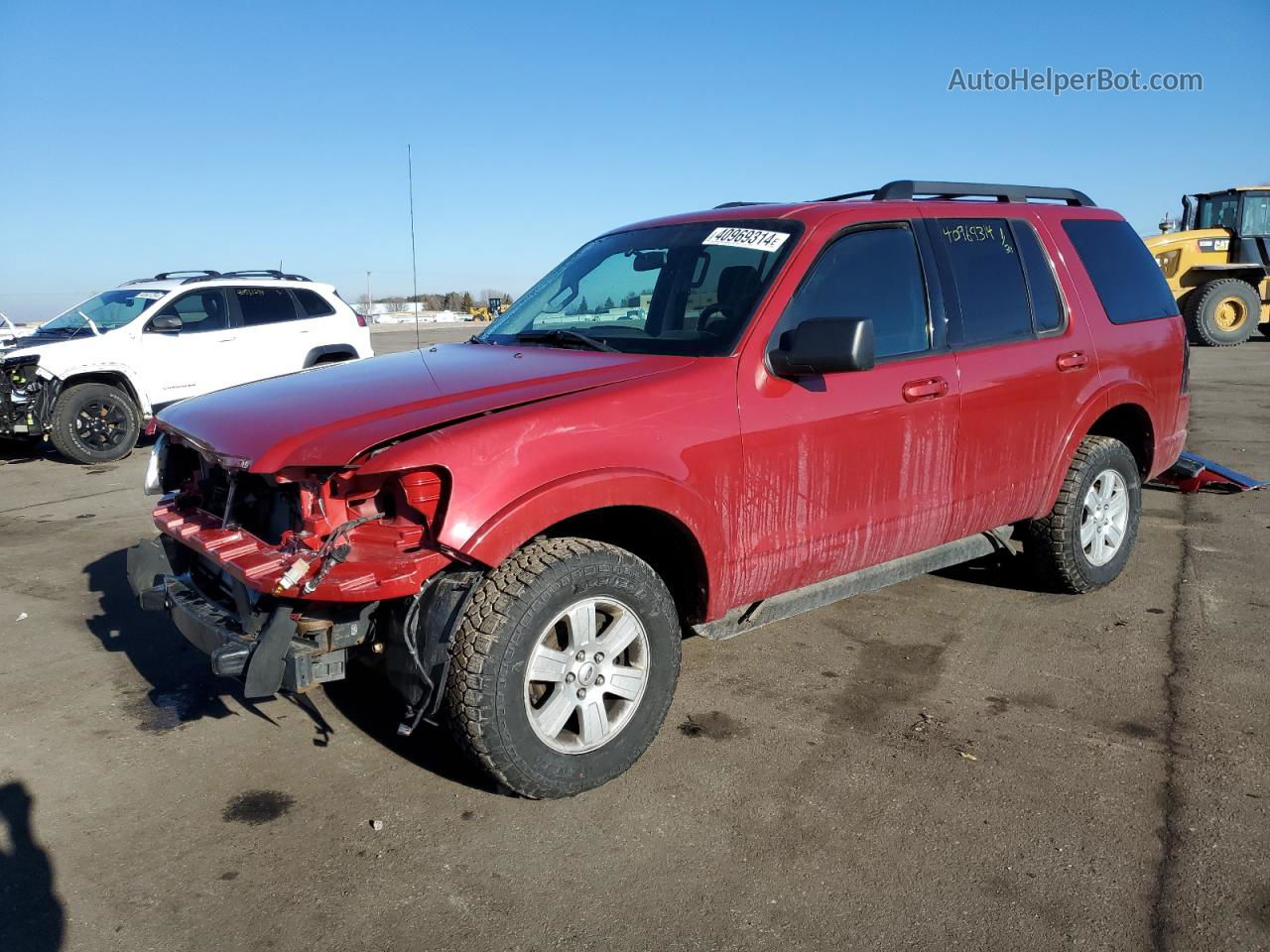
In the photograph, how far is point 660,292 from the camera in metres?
4.12

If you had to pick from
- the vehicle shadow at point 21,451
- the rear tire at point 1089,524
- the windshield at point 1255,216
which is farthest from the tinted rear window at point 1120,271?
the windshield at point 1255,216

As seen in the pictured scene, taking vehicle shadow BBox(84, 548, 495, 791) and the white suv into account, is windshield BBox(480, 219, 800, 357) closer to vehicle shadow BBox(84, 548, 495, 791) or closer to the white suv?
vehicle shadow BBox(84, 548, 495, 791)

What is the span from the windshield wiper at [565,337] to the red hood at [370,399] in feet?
Result: 0.22

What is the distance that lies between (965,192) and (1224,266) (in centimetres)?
1771

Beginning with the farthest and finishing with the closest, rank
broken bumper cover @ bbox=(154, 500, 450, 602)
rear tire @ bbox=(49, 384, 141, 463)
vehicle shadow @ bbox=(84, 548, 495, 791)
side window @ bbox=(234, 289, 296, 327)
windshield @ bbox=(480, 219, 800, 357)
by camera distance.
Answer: side window @ bbox=(234, 289, 296, 327)
rear tire @ bbox=(49, 384, 141, 463)
windshield @ bbox=(480, 219, 800, 357)
vehicle shadow @ bbox=(84, 548, 495, 791)
broken bumper cover @ bbox=(154, 500, 450, 602)

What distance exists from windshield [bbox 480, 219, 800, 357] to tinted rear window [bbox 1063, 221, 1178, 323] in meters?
2.04

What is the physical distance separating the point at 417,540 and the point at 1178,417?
4.59m

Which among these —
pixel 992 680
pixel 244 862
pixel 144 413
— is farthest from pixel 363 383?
pixel 144 413

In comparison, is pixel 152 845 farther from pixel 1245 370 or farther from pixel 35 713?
pixel 1245 370

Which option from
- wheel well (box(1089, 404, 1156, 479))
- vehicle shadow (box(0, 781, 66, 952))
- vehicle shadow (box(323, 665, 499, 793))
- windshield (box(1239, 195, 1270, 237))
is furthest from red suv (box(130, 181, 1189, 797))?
windshield (box(1239, 195, 1270, 237))

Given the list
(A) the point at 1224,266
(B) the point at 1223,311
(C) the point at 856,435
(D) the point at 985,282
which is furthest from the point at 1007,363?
(B) the point at 1223,311

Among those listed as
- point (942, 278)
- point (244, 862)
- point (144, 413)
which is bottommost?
point (244, 862)

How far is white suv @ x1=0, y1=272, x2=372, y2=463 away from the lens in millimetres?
9797

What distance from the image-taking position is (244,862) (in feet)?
9.56
